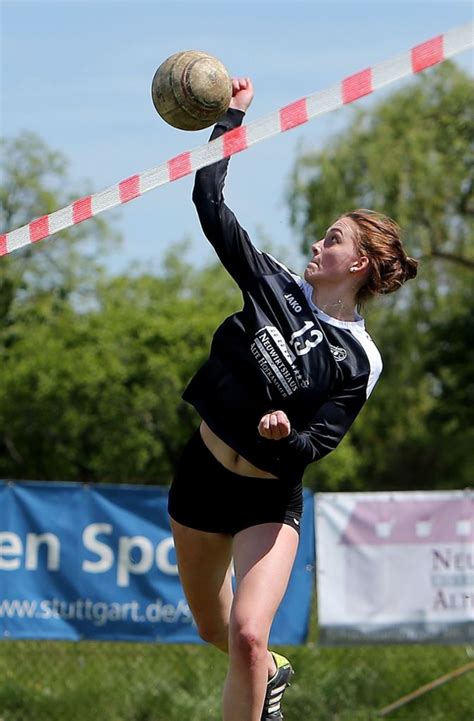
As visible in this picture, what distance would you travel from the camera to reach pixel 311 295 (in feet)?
14.9

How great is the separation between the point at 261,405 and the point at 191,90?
1.14 metres

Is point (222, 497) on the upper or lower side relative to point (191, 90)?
lower

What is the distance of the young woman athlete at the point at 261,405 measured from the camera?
14.0ft

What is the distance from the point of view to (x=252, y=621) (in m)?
4.17

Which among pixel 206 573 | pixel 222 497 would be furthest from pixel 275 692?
pixel 222 497

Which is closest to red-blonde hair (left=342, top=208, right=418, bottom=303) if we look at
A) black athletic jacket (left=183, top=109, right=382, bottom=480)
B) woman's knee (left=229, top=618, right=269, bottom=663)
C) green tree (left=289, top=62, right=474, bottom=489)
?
black athletic jacket (left=183, top=109, right=382, bottom=480)

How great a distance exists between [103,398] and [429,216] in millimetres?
9692

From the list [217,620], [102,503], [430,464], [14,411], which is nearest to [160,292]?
[14,411]

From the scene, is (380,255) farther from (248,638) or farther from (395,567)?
(395,567)

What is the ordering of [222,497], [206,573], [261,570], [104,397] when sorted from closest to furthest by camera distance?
[261,570]
[222,497]
[206,573]
[104,397]

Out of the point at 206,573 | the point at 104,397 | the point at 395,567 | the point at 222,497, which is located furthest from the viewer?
the point at 104,397

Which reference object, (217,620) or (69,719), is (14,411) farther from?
(217,620)

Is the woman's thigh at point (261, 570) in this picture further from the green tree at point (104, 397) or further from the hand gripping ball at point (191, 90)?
the green tree at point (104, 397)

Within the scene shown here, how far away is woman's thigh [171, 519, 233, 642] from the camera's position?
457cm
